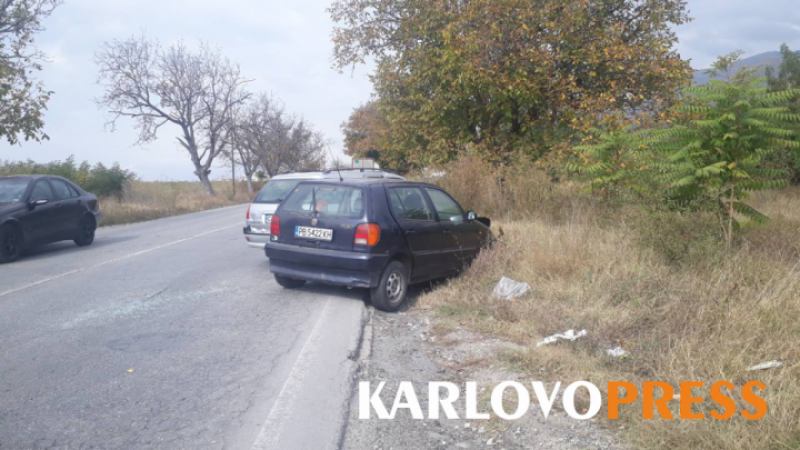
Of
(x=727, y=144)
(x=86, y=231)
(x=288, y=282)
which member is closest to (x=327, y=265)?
(x=288, y=282)

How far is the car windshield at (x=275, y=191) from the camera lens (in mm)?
10773

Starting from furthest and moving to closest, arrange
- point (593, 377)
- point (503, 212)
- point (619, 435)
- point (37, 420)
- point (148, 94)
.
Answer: point (148, 94) < point (503, 212) < point (593, 377) < point (37, 420) < point (619, 435)

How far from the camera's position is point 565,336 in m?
5.49

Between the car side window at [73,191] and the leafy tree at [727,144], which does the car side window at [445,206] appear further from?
the car side window at [73,191]

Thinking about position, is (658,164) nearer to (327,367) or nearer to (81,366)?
(327,367)

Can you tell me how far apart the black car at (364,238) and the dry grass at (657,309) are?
0.52 meters

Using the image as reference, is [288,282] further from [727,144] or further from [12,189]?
[12,189]

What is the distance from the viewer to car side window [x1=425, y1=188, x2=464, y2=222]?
8469mm

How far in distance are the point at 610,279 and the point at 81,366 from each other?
555 centimetres

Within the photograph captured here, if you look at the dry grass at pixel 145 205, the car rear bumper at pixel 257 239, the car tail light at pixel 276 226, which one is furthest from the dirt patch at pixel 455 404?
the dry grass at pixel 145 205

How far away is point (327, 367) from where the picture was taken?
5.18m

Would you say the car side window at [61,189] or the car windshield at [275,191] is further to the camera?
the car side window at [61,189]

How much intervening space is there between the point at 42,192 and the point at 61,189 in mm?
790

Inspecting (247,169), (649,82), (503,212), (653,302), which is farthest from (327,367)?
(247,169)
